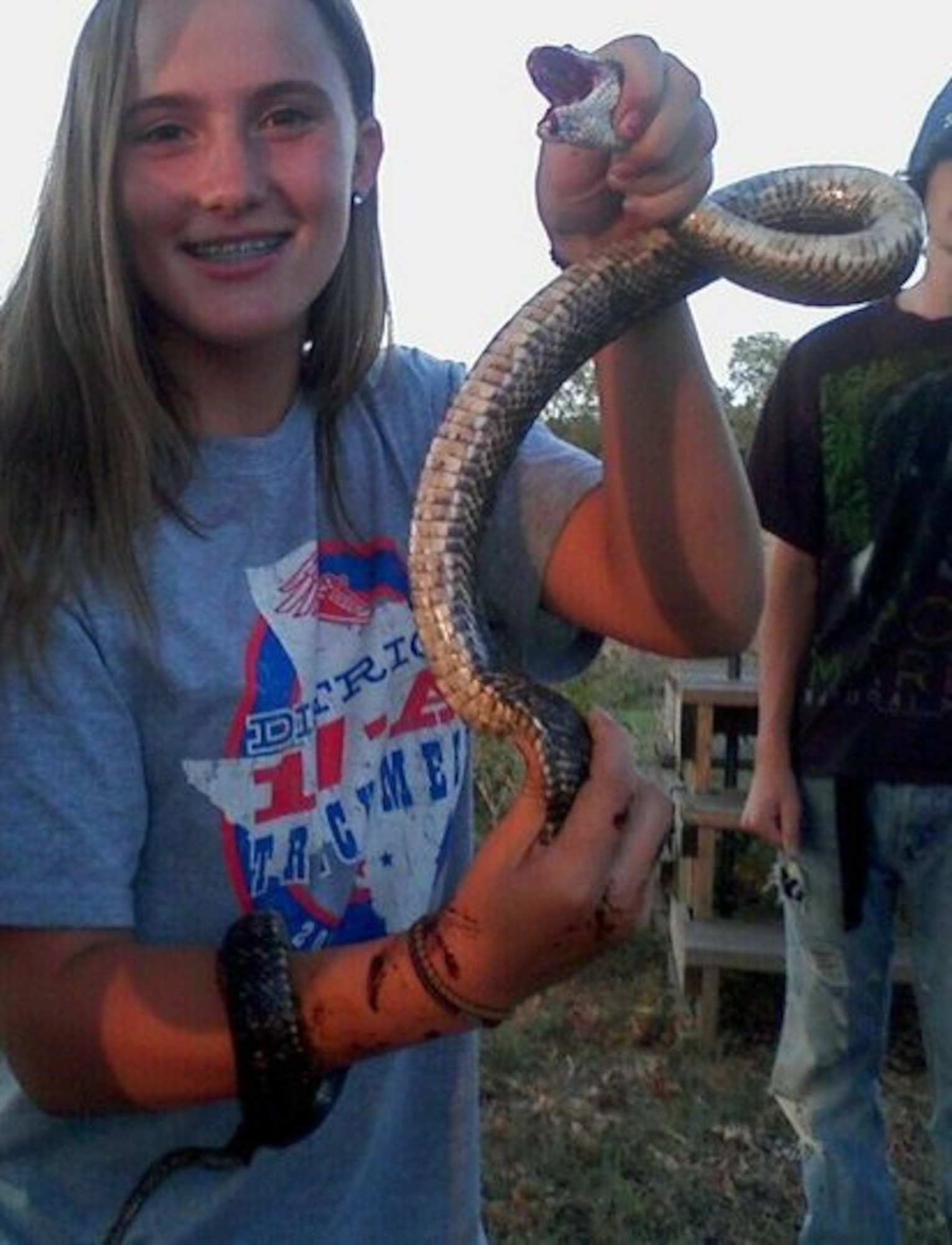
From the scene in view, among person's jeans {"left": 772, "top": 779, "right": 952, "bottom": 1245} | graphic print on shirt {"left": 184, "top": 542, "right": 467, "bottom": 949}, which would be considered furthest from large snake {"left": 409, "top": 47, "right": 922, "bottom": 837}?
person's jeans {"left": 772, "top": 779, "right": 952, "bottom": 1245}

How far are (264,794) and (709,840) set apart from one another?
4106 mm

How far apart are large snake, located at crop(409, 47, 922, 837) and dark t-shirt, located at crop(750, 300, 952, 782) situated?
1882 millimetres

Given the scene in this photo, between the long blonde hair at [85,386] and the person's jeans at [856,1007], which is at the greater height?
the long blonde hair at [85,386]

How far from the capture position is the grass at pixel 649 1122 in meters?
4.58

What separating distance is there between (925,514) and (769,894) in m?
2.76

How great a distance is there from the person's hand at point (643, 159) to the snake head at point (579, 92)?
0.01 metres

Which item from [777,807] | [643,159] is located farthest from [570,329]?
[777,807]

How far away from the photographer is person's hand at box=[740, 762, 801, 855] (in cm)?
384

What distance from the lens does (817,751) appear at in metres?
3.81

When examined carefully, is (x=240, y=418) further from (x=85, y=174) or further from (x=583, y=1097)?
(x=583, y=1097)

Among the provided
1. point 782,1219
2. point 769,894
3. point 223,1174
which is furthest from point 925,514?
point 769,894

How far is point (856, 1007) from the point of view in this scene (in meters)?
3.79

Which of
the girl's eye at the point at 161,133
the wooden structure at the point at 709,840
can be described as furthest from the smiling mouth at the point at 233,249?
the wooden structure at the point at 709,840

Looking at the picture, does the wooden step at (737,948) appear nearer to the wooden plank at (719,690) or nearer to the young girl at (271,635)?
the wooden plank at (719,690)
